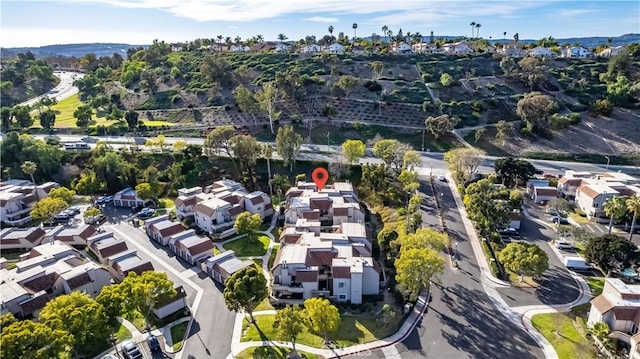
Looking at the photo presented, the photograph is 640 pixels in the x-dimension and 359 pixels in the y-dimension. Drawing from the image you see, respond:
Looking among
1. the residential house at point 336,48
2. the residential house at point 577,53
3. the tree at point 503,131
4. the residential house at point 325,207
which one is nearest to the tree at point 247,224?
the residential house at point 325,207

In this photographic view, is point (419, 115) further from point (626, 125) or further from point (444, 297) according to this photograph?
point (444, 297)

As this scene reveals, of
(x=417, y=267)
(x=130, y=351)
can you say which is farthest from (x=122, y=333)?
(x=417, y=267)

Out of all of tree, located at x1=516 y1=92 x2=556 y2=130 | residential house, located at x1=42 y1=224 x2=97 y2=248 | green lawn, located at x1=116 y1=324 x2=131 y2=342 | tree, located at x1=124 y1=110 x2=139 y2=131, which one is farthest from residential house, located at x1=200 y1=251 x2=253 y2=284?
tree, located at x1=516 y1=92 x2=556 y2=130

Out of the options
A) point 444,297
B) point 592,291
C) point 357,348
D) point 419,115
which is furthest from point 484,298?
point 419,115

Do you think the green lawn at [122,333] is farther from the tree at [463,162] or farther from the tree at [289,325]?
the tree at [463,162]

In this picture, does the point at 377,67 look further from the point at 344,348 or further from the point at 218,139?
the point at 344,348

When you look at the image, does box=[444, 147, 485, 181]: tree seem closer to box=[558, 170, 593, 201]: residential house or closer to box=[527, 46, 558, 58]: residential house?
box=[558, 170, 593, 201]: residential house
